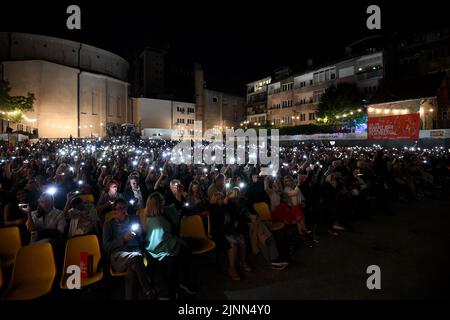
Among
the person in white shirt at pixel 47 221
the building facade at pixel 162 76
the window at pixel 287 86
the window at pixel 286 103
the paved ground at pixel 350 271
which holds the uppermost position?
the building facade at pixel 162 76

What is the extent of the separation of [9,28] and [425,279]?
67650mm

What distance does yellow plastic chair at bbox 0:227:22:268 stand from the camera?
4.89m

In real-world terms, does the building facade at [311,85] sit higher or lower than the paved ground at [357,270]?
higher

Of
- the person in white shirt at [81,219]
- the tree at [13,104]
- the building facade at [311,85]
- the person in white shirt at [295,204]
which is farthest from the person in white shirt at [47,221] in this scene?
the tree at [13,104]

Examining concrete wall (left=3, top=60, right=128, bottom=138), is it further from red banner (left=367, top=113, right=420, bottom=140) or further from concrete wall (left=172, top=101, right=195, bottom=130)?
red banner (left=367, top=113, right=420, bottom=140)

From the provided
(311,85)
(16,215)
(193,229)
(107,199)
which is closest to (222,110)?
(311,85)

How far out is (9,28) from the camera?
52344 mm

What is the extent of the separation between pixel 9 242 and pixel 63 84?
179 feet

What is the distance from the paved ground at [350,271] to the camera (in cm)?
479

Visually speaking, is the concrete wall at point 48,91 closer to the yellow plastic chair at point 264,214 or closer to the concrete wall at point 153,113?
the concrete wall at point 153,113

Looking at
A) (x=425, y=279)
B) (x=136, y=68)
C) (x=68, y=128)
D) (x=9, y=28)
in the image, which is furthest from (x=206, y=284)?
(x=136, y=68)

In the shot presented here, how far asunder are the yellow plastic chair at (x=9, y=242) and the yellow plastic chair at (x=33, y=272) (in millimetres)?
937
